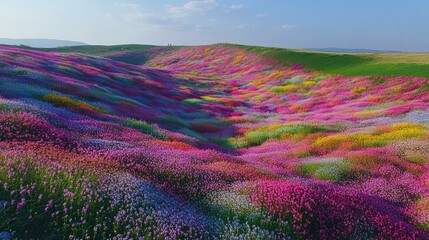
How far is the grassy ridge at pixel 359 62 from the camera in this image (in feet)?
149

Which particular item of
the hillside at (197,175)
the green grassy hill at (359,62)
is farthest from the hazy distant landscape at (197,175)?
the green grassy hill at (359,62)

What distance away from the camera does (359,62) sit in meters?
63.3

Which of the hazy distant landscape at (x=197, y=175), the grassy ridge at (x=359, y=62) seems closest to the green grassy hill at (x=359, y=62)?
the grassy ridge at (x=359, y=62)

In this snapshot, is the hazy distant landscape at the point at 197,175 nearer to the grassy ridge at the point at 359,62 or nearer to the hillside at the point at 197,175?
the hillside at the point at 197,175

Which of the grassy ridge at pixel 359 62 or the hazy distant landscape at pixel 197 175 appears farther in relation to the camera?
the grassy ridge at pixel 359 62

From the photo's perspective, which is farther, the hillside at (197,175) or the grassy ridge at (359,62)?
the grassy ridge at (359,62)

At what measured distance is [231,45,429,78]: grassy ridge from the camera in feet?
149

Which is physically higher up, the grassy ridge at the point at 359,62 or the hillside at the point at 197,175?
the grassy ridge at the point at 359,62

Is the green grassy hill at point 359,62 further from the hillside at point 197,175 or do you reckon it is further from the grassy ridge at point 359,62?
the hillside at point 197,175

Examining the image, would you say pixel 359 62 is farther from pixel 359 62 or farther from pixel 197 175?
pixel 197 175

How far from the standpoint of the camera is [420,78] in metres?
38.3

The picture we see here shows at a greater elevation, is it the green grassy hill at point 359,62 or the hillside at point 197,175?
the green grassy hill at point 359,62

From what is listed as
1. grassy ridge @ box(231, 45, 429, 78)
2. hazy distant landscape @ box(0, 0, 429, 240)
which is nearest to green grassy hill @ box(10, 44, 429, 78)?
grassy ridge @ box(231, 45, 429, 78)

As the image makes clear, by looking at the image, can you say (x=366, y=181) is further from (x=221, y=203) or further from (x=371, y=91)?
(x=371, y=91)
